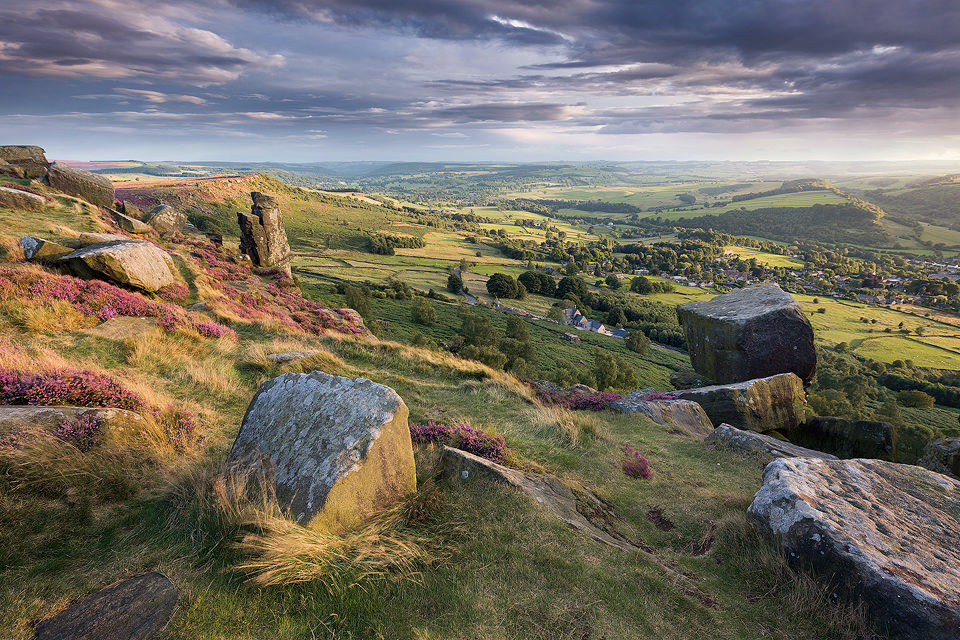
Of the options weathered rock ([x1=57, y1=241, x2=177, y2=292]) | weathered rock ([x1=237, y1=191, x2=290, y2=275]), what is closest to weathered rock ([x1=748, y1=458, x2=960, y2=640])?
weathered rock ([x1=57, y1=241, x2=177, y2=292])

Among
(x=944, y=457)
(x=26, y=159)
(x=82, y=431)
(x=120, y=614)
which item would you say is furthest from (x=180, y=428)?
(x=26, y=159)

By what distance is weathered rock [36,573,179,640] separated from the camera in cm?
337

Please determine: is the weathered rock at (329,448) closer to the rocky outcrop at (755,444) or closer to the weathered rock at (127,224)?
the rocky outcrop at (755,444)

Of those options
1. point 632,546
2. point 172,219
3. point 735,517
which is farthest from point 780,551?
point 172,219

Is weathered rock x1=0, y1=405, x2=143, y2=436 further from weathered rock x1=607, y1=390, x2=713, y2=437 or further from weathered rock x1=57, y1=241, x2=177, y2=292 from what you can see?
weathered rock x1=607, y1=390, x2=713, y2=437

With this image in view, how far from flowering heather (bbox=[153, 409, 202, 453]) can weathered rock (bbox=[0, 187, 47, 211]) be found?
30023mm

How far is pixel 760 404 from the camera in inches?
623

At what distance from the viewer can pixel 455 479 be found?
6539 millimetres

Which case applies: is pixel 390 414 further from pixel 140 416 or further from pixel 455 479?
pixel 140 416

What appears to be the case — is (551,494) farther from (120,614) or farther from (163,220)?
(163,220)

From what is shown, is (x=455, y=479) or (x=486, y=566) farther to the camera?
(x=455, y=479)

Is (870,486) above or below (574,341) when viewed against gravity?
above

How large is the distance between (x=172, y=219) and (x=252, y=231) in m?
8.63

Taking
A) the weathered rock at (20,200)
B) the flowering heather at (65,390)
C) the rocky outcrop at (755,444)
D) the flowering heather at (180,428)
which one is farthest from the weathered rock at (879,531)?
the weathered rock at (20,200)
